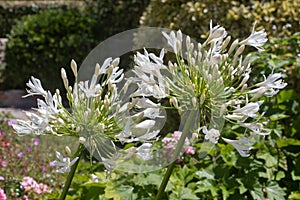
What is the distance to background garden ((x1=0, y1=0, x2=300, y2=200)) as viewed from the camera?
2.67 metres

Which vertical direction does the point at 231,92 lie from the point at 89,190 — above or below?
above

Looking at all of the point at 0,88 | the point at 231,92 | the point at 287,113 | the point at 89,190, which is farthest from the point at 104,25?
the point at 231,92

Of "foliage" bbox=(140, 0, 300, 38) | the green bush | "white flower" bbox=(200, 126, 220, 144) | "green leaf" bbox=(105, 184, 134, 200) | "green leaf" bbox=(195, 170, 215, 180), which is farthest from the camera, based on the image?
the green bush

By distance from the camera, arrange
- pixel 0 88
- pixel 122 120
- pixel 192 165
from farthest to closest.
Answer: pixel 0 88 → pixel 192 165 → pixel 122 120

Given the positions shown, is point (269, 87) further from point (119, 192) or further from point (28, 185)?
point (28, 185)

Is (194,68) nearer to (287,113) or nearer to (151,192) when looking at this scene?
(151,192)

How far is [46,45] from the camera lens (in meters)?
8.07

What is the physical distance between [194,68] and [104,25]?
7308 mm

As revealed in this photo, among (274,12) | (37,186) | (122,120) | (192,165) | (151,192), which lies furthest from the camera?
(274,12)

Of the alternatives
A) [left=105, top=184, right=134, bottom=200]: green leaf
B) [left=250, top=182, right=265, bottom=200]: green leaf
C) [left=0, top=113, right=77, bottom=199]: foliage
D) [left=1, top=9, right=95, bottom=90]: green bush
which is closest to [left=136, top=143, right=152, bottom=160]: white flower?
[left=105, top=184, right=134, bottom=200]: green leaf

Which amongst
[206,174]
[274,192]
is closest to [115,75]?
[206,174]

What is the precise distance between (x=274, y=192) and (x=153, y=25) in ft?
9.67

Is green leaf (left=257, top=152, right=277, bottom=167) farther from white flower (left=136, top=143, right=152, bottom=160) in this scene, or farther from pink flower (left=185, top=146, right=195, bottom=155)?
white flower (left=136, top=143, right=152, bottom=160)

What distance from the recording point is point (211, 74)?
4.85 ft
